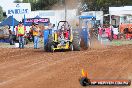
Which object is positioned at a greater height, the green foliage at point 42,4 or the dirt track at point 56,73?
the green foliage at point 42,4

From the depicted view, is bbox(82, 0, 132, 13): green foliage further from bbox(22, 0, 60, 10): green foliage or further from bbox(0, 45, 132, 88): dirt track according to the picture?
bbox(0, 45, 132, 88): dirt track

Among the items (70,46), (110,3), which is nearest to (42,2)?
(110,3)

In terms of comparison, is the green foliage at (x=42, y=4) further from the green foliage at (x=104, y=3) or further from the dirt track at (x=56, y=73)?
the dirt track at (x=56, y=73)

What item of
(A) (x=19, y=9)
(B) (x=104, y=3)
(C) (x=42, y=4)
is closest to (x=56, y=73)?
(A) (x=19, y=9)

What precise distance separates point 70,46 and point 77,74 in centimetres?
1202

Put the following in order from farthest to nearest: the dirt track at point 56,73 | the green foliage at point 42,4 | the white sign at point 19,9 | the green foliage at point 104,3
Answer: the green foliage at point 42,4 < the green foliage at point 104,3 < the white sign at point 19,9 < the dirt track at point 56,73

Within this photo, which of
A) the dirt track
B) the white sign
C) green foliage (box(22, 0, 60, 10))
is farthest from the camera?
green foliage (box(22, 0, 60, 10))

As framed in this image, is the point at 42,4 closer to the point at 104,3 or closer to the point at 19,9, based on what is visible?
the point at 104,3

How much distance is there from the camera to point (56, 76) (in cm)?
1234

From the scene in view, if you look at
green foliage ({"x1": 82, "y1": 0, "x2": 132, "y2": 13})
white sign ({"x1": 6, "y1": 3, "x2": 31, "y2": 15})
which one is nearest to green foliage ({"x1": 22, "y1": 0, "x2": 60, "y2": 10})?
green foliage ({"x1": 82, "y1": 0, "x2": 132, "y2": 13})

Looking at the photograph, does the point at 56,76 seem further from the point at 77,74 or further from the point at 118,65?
the point at 118,65

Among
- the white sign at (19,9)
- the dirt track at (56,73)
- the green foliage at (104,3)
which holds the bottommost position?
the dirt track at (56,73)

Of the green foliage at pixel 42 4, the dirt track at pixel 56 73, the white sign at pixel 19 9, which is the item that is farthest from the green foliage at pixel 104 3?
the dirt track at pixel 56 73

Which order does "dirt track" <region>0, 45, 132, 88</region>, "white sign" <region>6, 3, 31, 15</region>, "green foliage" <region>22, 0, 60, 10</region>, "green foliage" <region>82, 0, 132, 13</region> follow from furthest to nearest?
"green foliage" <region>22, 0, 60, 10</region>
"green foliage" <region>82, 0, 132, 13</region>
"white sign" <region>6, 3, 31, 15</region>
"dirt track" <region>0, 45, 132, 88</region>
